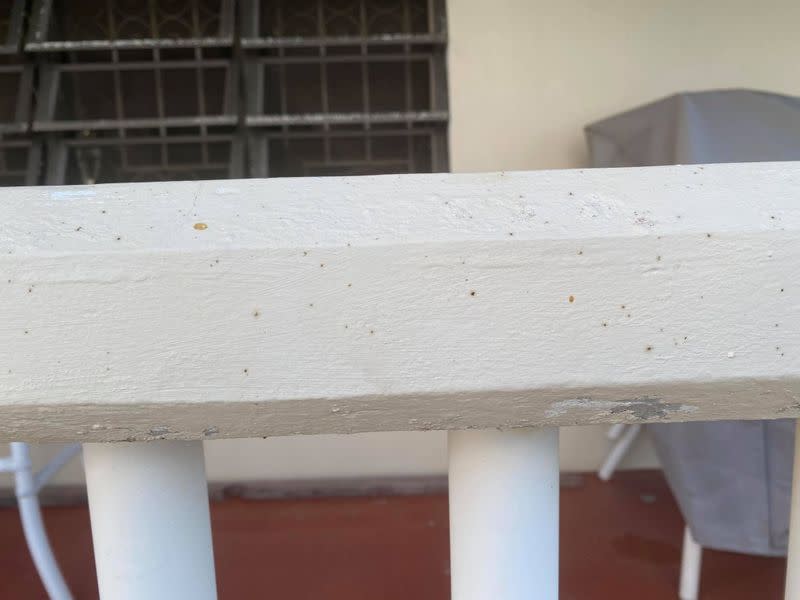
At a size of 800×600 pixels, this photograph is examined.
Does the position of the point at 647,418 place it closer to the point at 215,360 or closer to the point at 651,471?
the point at 215,360

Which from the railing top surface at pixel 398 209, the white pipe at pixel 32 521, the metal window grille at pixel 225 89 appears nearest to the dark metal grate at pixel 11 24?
the metal window grille at pixel 225 89

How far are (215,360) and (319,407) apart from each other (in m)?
0.08

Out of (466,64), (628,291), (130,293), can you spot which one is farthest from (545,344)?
(466,64)

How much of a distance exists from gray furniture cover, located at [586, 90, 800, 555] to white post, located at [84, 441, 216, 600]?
3.80 feet

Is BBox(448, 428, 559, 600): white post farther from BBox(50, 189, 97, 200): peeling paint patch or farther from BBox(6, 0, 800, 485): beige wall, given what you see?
BBox(6, 0, 800, 485): beige wall

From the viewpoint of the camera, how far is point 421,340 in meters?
0.48

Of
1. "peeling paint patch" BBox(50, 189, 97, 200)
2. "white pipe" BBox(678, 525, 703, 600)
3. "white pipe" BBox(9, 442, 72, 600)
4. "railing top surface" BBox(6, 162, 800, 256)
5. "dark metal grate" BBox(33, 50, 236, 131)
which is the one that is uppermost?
"dark metal grate" BBox(33, 50, 236, 131)

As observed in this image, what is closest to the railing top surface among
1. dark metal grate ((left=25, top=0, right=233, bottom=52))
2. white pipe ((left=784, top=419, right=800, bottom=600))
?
white pipe ((left=784, top=419, right=800, bottom=600))

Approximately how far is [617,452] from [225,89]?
5.48 ft

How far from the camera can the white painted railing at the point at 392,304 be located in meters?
0.47

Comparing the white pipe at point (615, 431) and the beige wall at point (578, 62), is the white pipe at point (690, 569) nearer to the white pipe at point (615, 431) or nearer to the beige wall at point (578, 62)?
the white pipe at point (615, 431)

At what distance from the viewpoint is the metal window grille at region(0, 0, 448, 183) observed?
192 centimetres

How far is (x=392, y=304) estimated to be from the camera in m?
0.47

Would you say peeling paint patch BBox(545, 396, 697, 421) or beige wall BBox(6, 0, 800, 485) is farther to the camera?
beige wall BBox(6, 0, 800, 485)
